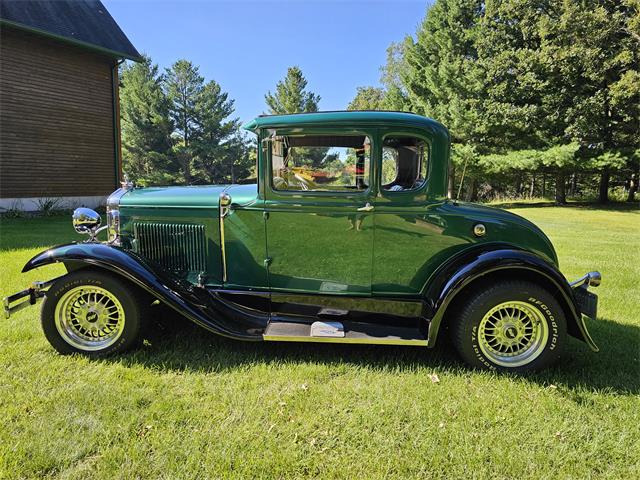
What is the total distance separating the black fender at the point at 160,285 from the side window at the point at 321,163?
121 centimetres

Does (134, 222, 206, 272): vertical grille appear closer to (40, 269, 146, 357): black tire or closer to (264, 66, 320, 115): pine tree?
(40, 269, 146, 357): black tire

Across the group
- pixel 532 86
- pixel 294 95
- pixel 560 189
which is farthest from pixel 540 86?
pixel 294 95

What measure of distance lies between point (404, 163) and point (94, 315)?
3026 millimetres

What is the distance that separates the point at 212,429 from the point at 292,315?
4.03 ft

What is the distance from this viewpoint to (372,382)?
9.46ft

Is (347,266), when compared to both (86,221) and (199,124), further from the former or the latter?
(199,124)

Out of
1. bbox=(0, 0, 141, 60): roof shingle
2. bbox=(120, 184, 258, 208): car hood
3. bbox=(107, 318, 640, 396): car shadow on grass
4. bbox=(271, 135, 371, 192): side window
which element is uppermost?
bbox=(0, 0, 141, 60): roof shingle

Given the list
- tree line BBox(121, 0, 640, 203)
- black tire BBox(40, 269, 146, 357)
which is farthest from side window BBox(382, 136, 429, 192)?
tree line BBox(121, 0, 640, 203)

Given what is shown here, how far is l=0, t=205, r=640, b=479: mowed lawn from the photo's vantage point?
2102 millimetres

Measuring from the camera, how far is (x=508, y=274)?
305cm

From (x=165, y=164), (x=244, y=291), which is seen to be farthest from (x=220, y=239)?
(x=165, y=164)

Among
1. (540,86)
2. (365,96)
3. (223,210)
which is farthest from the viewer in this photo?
(365,96)

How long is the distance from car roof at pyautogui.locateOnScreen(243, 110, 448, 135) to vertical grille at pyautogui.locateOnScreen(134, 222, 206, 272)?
1167 millimetres

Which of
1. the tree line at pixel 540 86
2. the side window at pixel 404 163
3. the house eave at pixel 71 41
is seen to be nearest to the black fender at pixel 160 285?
the side window at pixel 404 163
